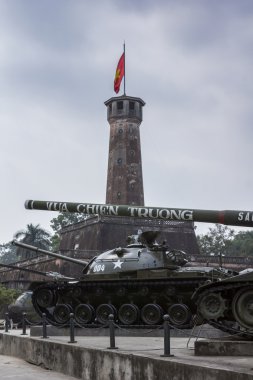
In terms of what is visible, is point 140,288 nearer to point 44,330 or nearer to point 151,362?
point 44,330

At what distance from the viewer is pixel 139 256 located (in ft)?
55.8

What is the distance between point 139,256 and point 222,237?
7516 cm

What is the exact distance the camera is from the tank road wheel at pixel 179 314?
1538cm

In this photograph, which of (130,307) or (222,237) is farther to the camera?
(222,237)

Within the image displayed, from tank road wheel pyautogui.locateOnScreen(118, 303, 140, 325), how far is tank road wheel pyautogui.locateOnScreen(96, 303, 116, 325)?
0.28 metres

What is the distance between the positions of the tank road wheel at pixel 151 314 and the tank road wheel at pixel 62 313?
7.85 ft

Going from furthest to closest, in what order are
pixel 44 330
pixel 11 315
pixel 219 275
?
pixel 11 315 < pixel 219 275 < pixel 44 330

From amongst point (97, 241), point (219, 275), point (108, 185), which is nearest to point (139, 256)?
point (219, 275)

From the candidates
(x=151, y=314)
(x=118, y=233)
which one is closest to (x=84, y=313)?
(x=151, y=314)

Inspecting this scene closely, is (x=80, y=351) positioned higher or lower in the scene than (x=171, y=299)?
lower

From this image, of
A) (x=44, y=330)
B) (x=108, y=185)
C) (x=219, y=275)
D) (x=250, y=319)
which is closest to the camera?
(x=250, y=319)

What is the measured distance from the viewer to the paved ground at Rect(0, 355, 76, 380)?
11295 millimetres

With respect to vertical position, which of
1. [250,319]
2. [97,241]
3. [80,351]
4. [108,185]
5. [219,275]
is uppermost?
[108,185]

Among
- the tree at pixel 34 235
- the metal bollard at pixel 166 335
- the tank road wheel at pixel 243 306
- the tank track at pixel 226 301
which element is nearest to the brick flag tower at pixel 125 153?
the tree at pixel 34 235
